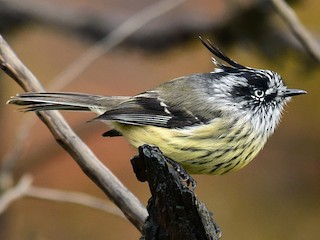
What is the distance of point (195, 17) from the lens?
225 inches

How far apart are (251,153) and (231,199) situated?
296cm

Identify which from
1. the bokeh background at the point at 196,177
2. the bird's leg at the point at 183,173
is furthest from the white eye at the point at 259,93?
the bokeh background at the point at 196,177

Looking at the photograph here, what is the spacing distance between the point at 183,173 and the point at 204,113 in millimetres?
408

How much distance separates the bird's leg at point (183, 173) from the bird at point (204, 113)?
0.23 ft

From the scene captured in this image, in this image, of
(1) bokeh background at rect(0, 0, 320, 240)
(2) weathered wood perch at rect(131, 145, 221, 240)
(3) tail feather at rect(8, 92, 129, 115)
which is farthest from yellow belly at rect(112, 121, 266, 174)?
(1) bokeh background at rect(0, 0, 320, 240)

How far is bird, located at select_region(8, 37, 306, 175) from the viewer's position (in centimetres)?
387

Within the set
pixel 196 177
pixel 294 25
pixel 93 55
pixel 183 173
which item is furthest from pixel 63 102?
pixel 196 177

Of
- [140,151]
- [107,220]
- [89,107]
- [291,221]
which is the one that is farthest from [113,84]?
[140,151]

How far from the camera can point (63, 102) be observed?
3863mm

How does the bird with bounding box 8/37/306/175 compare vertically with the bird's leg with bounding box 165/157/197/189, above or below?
above

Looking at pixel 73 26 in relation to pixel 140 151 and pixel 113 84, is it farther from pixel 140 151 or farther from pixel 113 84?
pixel 140 151

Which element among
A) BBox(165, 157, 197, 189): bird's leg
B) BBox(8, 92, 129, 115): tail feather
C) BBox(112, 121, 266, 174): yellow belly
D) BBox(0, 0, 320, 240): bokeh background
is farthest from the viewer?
BBox(0, 0, 320, 240): bokeh background

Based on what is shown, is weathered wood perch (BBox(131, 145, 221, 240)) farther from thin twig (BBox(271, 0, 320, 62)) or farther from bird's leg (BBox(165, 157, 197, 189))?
thin twig (BBox(271, 0, 320, 62))

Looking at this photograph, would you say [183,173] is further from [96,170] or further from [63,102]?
[63,102]
